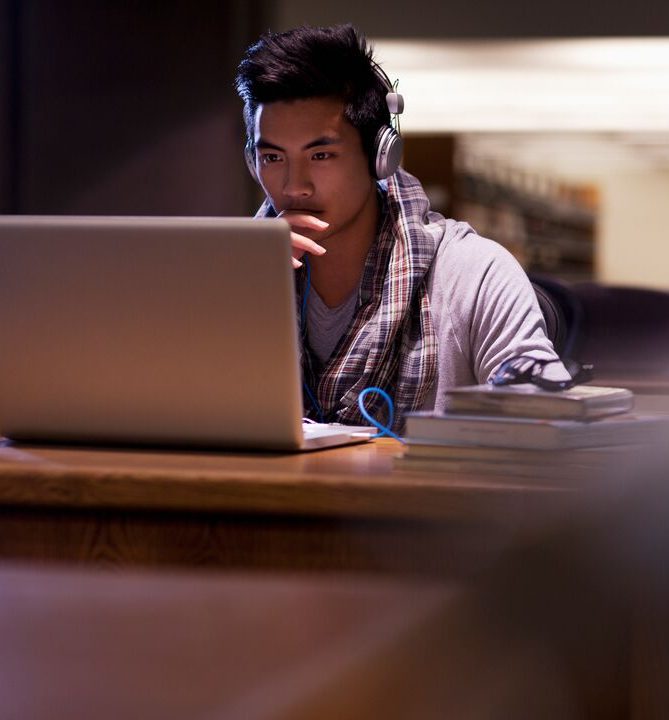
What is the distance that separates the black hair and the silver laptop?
0.77 meters

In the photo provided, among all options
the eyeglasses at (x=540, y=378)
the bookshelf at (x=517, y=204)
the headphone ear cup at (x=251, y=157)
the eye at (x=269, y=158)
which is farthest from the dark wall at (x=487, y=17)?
the eyeglasses at (x=540, y=378)

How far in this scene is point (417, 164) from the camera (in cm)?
603

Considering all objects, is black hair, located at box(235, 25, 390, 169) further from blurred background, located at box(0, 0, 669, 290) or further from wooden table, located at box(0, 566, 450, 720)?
blurred background, located at box(0, 0, 669, 290)

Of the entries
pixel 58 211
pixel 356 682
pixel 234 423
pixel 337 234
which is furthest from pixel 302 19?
pixel 356 682

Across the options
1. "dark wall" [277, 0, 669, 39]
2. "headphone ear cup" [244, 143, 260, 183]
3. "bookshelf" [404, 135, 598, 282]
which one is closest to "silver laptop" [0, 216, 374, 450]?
"headphone ear cup" [244, 143, 260, 183]

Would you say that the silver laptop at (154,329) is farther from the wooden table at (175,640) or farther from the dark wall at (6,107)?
the dark wall at (6,107)

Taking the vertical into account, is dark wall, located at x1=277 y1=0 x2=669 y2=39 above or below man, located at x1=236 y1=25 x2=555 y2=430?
above

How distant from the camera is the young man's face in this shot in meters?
1.83

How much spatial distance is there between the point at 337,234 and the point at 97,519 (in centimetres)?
96

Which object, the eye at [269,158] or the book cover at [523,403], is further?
the eye at [269,158]

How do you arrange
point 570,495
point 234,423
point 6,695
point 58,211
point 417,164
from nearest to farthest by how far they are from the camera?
point 570,495 → point 6,695 → point 234,423 → point 58,211 → point 417,164

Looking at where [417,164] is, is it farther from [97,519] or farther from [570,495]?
Answer: [570,495]

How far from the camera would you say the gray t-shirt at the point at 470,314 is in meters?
1.75

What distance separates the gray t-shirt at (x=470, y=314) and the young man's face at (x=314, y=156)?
6.3 inches
